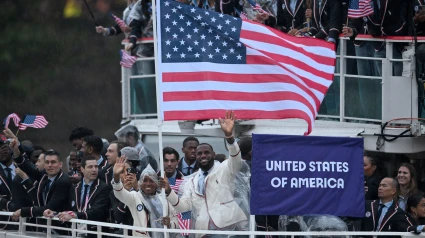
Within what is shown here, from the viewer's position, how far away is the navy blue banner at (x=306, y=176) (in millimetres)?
16484

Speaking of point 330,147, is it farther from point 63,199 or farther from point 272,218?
point 63,199

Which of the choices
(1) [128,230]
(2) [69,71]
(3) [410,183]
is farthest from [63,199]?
(2) [69,71]

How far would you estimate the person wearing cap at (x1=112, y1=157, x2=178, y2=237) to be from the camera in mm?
17234

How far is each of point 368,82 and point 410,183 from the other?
2.58 meters

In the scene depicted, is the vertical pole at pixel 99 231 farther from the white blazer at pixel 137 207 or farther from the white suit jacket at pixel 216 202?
the white suit jacket at pixel 216 202

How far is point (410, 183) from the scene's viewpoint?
17922 mm

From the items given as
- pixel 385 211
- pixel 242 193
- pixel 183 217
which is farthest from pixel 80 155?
pixel 385 211

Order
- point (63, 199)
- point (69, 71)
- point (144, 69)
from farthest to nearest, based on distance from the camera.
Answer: point (69, 71) < point (144, 69) < point (63, 199)

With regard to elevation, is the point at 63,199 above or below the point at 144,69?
below

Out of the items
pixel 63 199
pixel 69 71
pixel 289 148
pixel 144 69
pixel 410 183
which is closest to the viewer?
pixel 289 148

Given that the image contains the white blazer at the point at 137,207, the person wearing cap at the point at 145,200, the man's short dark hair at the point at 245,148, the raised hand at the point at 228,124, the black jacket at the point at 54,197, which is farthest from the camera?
the black jacket at the point at 54,197

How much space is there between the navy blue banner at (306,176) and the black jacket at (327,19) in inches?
145

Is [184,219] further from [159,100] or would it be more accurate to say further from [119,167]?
[159,100]

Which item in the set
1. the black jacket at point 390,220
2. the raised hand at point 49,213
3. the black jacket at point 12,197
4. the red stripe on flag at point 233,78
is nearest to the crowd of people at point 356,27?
the red stripe on flag at point 233,78
